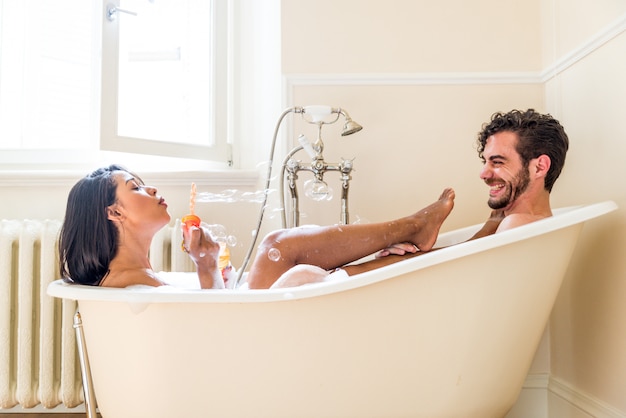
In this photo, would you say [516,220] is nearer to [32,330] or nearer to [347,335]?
[347,335]

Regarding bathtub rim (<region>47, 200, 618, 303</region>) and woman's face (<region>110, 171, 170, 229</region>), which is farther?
woman's face (<region>110, 171, 170, 229</region>)

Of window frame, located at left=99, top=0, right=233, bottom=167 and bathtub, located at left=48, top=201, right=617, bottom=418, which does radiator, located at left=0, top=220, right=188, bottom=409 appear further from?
bathtub, located at left=48, top=201, right=617, bottom=418

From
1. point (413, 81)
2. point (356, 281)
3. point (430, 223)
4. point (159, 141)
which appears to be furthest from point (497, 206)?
point (159, 141)

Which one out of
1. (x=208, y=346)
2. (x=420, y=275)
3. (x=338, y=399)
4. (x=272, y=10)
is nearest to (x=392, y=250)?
(x=420, y=275)

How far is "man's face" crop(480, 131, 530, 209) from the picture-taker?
1.54 metres

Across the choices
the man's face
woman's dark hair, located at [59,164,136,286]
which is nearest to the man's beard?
the man's face

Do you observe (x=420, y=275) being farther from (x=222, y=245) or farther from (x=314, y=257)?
(x=222, y=245)

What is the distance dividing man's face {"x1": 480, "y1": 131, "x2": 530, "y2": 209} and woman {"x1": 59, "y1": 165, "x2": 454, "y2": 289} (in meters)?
0.13

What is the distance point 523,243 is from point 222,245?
79 centimetres

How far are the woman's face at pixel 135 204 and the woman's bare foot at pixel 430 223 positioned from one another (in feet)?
2.14

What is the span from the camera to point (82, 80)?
2379 millimetres

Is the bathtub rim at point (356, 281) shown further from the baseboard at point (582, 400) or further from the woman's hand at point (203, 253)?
the baseboard at point (582, 400)

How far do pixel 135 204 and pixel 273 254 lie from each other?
0.37 m

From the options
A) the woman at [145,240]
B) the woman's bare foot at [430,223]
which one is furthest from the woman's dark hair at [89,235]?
the woman's bare foot at [430,223]
